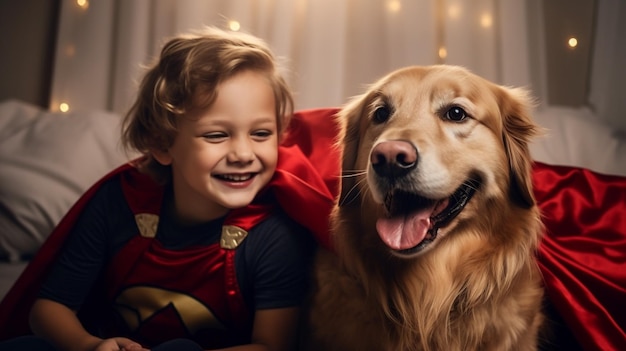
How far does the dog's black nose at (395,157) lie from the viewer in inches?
41.8

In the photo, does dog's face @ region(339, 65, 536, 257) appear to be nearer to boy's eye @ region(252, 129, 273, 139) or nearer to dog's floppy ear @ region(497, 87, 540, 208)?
dog's floppy ear @ region(497, 87, 540, 208)

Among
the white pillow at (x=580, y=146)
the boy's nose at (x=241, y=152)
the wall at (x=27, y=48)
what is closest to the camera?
the boy's nose at (x=241, y=152)

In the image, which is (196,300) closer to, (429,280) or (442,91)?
(429,280)

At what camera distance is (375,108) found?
1.29m

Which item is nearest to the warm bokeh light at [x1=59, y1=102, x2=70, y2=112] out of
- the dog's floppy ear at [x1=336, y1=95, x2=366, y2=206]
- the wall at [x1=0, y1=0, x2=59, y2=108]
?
the wall at [x1=0, y1=0, x2=59, y2=108]

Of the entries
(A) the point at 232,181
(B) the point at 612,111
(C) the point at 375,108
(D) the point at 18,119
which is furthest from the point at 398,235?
(B) the point at 612,111

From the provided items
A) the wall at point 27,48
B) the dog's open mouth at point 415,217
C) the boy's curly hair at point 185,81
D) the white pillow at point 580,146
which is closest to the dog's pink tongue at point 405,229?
the dog's open mouth at point 415,217

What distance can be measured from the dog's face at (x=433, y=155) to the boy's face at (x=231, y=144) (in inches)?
8.3

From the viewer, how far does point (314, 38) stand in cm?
278

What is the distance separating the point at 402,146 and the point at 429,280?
0.99 ft

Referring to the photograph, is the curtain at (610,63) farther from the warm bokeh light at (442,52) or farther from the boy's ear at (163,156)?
the boy's ear at (163,156)

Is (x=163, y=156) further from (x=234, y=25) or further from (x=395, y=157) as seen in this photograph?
(x=234, y=25)

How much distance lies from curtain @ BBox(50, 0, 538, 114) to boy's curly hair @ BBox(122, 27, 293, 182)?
50.8 inches

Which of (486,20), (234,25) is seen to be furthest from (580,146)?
(234,25)
